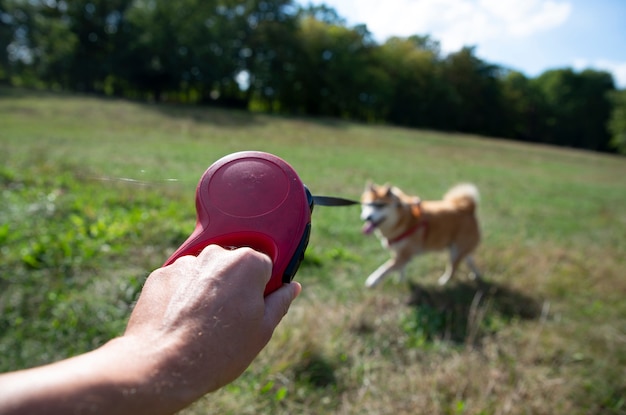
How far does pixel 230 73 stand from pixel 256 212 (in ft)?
125

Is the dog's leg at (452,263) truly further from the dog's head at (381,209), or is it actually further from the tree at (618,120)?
the tree at (618,120)

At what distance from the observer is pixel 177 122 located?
21734 millimetres

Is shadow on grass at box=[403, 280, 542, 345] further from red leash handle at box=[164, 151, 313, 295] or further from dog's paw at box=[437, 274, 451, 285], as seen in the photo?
red leash handle at box=[164, 151, 313, 295]

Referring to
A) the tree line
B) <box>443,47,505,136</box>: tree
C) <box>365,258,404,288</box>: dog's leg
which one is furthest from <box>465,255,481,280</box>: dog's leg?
the tree line

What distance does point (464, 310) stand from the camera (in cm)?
471

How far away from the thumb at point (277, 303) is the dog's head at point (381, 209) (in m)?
4.45

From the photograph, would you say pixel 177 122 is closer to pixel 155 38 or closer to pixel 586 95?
pixel 155 38

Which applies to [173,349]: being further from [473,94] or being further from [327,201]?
[473,94]

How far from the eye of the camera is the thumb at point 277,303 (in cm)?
94

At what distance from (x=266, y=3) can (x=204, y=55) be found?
23.5ft

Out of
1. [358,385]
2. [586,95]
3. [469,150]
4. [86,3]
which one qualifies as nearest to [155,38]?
[86,3]

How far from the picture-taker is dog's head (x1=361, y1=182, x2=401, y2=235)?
215 inches

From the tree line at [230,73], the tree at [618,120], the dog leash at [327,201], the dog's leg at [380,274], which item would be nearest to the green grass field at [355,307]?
the dog's leg at [380,274]

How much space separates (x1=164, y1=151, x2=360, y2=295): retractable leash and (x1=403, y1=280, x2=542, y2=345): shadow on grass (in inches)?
129
